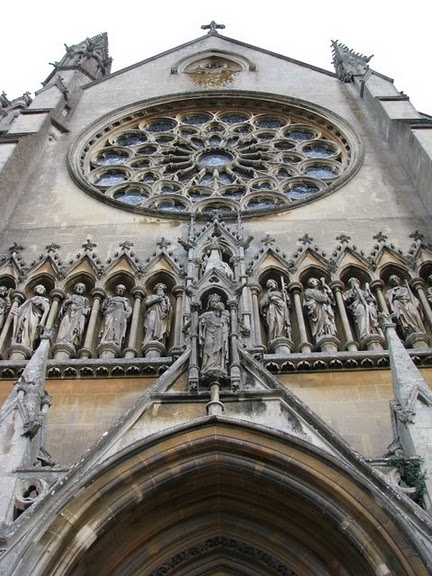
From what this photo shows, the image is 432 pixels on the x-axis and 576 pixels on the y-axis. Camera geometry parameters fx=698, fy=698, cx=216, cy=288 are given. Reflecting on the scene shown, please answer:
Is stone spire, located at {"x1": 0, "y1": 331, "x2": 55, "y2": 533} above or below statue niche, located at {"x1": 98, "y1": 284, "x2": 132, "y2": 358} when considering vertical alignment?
below

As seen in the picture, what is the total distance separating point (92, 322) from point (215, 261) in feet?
7.15

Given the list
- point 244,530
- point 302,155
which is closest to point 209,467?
point 244,530

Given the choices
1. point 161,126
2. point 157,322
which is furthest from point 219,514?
point 161,126

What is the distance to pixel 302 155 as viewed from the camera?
16.9 m

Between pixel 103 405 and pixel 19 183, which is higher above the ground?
pixel 19 183

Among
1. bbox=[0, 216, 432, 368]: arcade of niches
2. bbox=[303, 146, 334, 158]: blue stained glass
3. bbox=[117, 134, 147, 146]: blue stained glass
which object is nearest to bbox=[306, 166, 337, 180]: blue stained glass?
bbox=[303, 146, 334, 158]: blue stained glass

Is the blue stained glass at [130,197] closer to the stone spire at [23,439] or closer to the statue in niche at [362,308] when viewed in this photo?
the statue in niche at [362,308]

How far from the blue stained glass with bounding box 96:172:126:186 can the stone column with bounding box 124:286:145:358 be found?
16.9ft

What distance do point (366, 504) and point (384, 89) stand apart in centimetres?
1356

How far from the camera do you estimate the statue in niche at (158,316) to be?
10.6 m

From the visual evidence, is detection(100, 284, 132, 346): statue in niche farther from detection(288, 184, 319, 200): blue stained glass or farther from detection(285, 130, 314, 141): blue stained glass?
detection(285, 130, 314, 141): blue stained glass

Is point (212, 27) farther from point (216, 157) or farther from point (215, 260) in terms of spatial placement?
point (215, 260)

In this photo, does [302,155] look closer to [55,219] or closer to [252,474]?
[55,219]

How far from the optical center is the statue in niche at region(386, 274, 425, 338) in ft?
34.8
